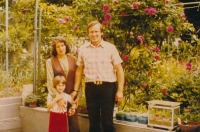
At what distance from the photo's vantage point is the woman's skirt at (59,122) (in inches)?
151

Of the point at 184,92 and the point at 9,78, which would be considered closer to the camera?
the point at 184,92

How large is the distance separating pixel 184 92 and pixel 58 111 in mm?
1747

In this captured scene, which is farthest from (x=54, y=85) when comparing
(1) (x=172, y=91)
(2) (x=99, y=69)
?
(1) (x=172, y=91)

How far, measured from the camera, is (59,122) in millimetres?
3836

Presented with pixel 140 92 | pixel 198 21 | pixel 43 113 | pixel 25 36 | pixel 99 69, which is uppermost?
pixel 198 21

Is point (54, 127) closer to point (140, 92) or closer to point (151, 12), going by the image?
point (140, 92)

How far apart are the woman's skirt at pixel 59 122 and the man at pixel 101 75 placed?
1.25ft

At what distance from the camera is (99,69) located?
11.7ft

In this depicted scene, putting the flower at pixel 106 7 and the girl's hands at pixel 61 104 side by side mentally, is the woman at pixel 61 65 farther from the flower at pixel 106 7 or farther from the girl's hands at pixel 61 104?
the flower at pixel 106 7

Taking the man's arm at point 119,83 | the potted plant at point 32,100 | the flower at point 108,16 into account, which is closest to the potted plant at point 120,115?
the man's arm at point 119,83

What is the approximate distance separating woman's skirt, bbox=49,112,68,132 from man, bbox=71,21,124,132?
382 millimetres

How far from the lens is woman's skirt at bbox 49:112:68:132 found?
3834 mm

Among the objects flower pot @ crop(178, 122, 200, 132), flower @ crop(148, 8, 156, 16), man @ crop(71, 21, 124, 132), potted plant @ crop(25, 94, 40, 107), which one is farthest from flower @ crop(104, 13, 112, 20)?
potted plant @ crop(25, 94, 40, 107)

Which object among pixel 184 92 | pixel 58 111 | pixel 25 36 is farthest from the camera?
pixel 25 36
